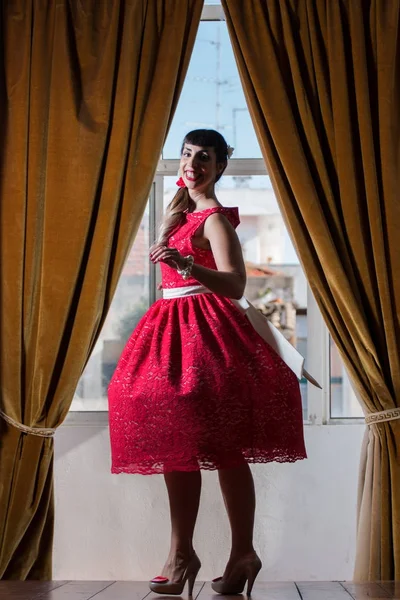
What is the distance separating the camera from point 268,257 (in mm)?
3096

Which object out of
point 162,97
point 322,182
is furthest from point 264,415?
point 162,97

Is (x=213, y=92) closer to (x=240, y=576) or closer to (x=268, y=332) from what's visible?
(x=268, y=332)

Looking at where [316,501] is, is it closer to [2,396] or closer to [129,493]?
[129,493]

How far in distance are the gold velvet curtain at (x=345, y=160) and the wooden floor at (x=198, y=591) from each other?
396 millimetres

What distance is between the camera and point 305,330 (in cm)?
305

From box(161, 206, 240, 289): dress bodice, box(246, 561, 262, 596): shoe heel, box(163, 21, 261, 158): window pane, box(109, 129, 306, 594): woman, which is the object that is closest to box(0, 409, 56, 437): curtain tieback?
box(109, 129, 306, 594): woman

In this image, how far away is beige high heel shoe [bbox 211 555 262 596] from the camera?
7.04 feet

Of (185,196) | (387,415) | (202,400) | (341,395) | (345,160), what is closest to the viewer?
(202,400)

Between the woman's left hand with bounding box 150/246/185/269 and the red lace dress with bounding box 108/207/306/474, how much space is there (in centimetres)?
19

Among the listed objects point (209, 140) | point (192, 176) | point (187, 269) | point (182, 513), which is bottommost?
point (182, 513)

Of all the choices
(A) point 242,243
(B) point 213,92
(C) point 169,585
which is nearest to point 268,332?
(C) point 169,585

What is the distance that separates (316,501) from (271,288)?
799 mm

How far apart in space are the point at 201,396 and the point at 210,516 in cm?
99

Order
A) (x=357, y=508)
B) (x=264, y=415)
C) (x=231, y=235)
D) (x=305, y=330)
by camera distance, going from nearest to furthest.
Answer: (x=264, y=415), (x=231, y=235), (x=357, y=508), (x=305, y=330)
